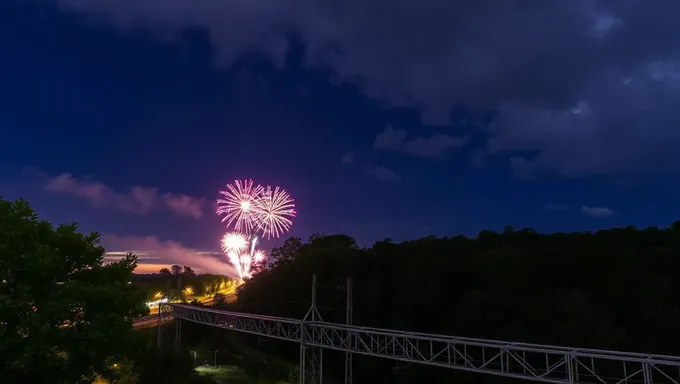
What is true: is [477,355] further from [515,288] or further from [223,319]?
[223,319]

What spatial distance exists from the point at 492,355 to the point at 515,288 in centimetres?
680

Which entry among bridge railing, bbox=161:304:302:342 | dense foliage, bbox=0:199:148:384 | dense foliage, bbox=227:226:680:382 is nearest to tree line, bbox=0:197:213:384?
dense foliage, bbox=0:199:148:384

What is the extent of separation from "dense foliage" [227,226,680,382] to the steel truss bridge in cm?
227

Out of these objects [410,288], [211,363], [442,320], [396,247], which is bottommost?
[211,363]

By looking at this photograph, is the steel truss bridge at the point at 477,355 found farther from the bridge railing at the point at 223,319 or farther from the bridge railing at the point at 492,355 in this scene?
the bridge railing at the point at 223,319

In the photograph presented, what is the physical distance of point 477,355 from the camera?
4544 centimetres

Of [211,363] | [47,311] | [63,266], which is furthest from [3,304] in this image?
[211,363]

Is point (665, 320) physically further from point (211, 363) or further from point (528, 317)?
point (211, 363)

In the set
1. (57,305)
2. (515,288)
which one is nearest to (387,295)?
(515,288)

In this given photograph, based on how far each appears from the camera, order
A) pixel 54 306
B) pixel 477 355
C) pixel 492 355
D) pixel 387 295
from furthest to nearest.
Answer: pixel 387 295 → pixel 477 355 → pixel 492 355 → pixel 54 306

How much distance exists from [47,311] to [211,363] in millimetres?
52636

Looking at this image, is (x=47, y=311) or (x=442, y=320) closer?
(x=47, y=311)

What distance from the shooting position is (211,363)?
218 feet

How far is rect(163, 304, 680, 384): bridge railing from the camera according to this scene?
21938 mm
